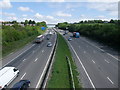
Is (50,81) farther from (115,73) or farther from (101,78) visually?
(115,73)

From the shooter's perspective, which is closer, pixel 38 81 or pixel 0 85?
pixel 0 85

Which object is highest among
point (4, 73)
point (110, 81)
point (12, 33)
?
point (12, 33)

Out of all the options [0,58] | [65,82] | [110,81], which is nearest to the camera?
[65,82]

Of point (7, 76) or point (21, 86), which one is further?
point (7, 76)

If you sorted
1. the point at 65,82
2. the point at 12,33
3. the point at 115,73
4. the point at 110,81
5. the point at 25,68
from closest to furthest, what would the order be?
the point at 65,82
the point at 110,81
the point at 115,73
the point at 25,68
the point at 12,33

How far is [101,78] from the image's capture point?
20.4 metres

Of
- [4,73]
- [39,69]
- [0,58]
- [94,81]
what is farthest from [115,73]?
[0,58]

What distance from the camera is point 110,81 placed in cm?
1928

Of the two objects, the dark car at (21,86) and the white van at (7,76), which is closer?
the dark car at (21,86)

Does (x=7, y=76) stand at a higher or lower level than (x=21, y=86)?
higher

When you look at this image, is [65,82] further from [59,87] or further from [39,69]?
[39,69]

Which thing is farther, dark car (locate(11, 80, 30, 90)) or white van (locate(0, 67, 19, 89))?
white van (locate(0, 67, 19, 89))

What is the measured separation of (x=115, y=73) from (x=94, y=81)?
16.4ft

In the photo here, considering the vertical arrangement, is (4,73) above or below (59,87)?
above
